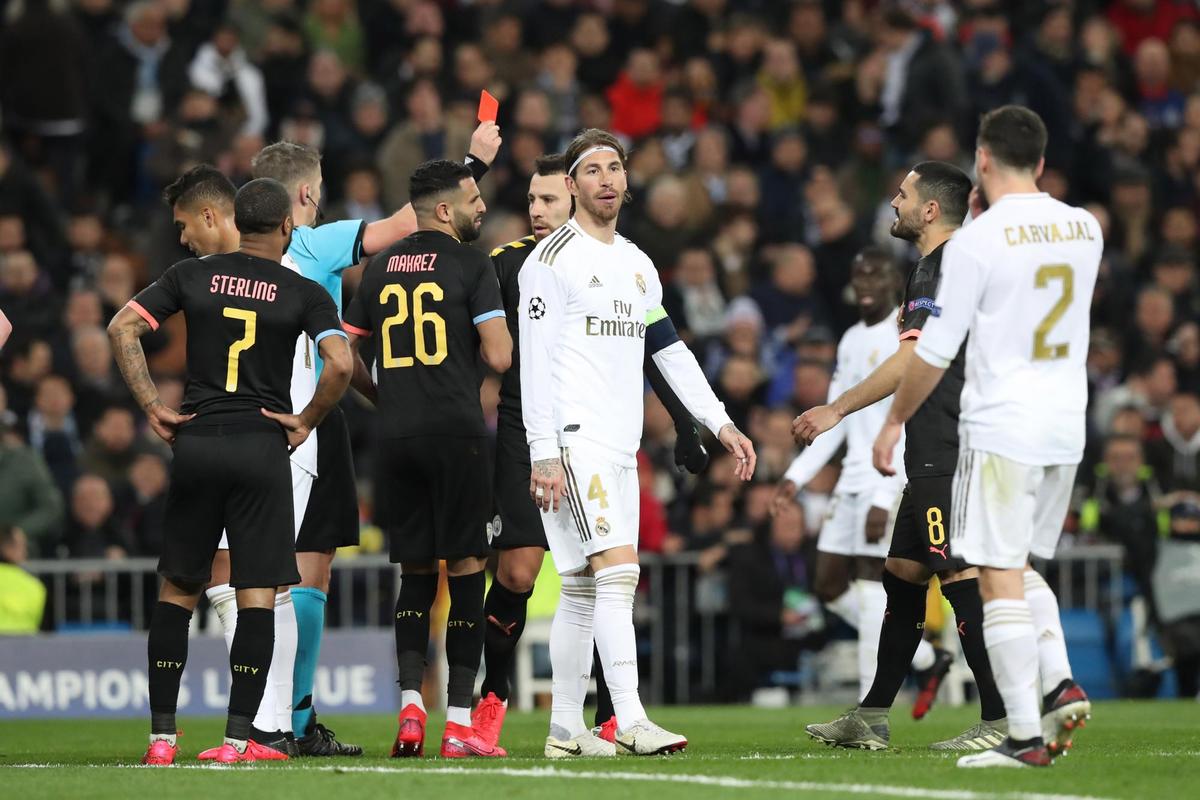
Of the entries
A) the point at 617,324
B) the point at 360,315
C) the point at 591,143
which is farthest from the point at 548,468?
the point at 591,143

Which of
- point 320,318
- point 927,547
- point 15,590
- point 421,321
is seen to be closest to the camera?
point 320,318

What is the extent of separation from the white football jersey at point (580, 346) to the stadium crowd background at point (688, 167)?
7.15 meters

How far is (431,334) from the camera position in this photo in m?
9.05

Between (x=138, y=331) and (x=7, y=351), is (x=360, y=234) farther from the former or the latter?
(x=7, y=351)

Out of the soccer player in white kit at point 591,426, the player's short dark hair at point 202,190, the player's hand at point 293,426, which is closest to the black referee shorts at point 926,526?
the soccer player in white kit at point 591,426

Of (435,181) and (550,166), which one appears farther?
(550,166)

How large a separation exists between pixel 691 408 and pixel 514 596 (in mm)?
1214

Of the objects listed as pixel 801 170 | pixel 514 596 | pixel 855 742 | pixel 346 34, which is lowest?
pixel 855 742

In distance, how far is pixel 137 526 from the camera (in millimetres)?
16172

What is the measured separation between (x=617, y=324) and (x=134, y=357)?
2.10 meters

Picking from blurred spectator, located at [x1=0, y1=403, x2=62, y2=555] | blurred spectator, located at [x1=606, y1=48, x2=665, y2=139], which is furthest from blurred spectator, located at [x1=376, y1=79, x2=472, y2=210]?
blurred spectator, located at [x1=0, y1=403, x2=62, y2=555]

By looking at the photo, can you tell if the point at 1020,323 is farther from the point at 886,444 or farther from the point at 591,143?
the point at 591,143

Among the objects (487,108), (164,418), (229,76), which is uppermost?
(229,76)

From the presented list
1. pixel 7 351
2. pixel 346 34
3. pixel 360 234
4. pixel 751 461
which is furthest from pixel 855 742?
pixel 346 34
